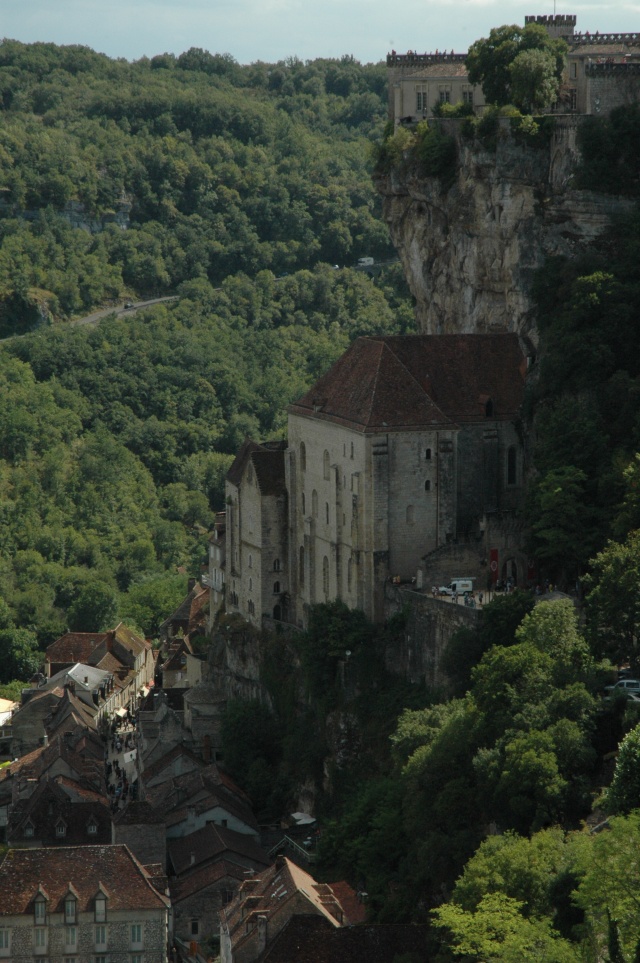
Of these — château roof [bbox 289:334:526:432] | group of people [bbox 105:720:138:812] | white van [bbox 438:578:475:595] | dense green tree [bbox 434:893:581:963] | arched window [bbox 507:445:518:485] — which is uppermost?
château roof [bbox 289:334:526:432]

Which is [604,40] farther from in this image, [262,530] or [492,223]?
[262,530]

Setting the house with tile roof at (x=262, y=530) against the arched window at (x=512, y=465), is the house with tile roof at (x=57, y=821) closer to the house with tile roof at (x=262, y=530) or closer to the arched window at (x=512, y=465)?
the house with tile roof at (x=262, y=530)

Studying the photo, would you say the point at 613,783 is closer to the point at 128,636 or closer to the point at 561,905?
the point at 561,905

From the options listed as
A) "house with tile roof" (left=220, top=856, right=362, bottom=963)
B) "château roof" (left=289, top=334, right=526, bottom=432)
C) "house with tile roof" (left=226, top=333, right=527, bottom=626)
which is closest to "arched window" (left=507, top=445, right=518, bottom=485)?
"house with tile roof" (left=226, top=333, right=527, bottom=626)

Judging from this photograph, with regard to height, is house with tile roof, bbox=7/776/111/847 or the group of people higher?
house with tile roof, bbox=7/776/111/847

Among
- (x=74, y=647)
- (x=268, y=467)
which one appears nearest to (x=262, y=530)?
(x=268, y=467)

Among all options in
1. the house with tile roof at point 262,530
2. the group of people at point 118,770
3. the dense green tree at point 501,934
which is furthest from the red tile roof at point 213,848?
the dense green tree at point 501,934

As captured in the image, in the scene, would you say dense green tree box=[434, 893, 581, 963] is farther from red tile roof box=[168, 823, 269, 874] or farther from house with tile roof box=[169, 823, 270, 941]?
red tile roof box=[168, 823, 269, 874]
